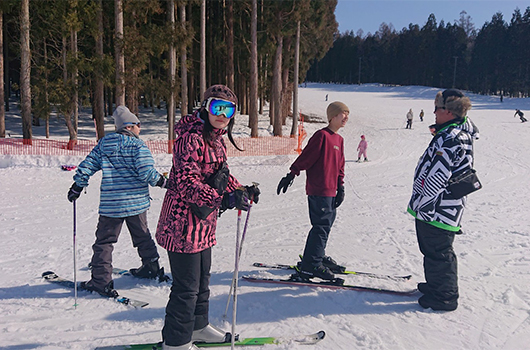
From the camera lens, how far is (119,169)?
156 inches

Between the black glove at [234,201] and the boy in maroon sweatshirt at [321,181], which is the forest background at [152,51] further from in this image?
the black glove at [234,201]

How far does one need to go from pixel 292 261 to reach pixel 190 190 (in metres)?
3.05

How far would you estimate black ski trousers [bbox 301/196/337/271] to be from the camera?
4.38m

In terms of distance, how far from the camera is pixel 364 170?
13883mm

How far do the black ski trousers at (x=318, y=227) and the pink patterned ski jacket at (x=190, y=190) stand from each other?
1764 millimetres

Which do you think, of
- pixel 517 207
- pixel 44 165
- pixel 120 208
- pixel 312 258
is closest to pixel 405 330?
pixel 312 258

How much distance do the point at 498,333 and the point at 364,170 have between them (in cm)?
1063

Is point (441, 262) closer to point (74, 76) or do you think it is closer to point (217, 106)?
point (217, 106)

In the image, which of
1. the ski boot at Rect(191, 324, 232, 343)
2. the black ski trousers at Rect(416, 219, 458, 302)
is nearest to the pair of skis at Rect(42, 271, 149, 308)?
the ski boot at Rect(191, 324, 232, 343)

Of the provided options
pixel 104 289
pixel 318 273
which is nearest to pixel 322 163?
pixel 318 273

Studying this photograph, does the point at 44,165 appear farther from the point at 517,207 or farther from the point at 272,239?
Answer: the point at 517,207

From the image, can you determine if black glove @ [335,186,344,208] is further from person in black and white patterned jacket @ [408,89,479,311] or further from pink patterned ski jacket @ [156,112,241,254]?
pink patterned ski jacket @ [156,112,241,254]

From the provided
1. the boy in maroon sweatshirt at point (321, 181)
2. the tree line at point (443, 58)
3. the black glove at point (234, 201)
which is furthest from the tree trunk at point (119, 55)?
the tree line at point (443, 58)

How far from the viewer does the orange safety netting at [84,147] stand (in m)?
13.5
